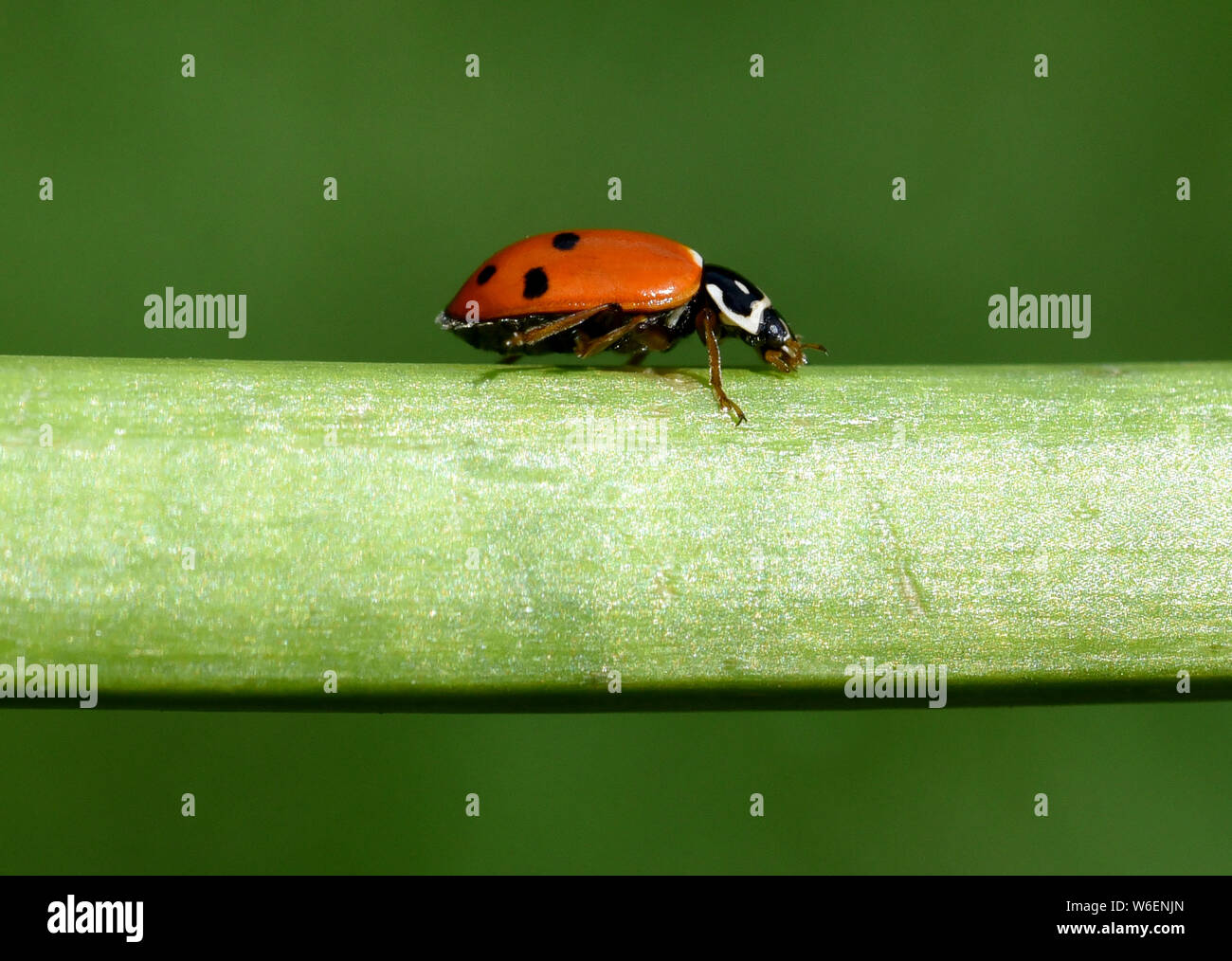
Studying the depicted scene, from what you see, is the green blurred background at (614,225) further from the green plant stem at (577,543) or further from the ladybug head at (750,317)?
the green plant stem at (577,543)

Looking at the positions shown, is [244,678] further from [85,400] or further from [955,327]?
[955,327]

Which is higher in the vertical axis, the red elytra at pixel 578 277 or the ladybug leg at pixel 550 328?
the red elytra at pixel 578 277

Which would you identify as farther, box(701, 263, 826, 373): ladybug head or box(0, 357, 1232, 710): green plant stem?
box(701, 263, 826, 373): ladybug head

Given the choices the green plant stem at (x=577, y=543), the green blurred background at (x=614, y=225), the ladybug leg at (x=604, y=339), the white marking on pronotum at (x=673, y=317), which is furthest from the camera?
the green blurred background at (x=614, y=225)

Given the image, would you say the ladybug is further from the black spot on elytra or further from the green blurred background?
the green blurred background

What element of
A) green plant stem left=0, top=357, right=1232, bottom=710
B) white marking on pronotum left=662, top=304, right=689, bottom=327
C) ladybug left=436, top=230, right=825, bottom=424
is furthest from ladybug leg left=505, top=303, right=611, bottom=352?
green plant stem left=0, top=357, right=1232, bottom=710

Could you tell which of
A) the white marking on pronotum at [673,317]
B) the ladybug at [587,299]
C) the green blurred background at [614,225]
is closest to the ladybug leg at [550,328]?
the ladybug at [587,299]

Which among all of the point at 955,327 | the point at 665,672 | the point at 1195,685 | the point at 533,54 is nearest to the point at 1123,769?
the point at 955,327
